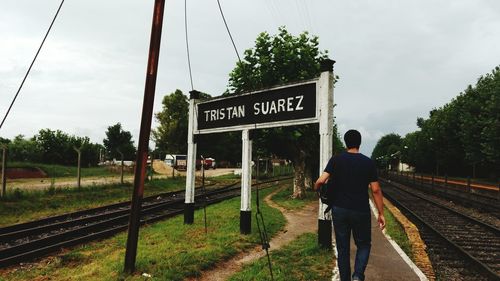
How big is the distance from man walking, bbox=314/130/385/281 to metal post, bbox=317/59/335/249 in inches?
101

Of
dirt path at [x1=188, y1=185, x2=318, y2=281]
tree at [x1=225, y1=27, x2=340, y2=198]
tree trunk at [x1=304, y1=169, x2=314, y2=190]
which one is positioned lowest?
dirt path at [x1=188, y1=185, x2=318, y2=281]

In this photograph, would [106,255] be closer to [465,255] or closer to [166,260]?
[166,260]

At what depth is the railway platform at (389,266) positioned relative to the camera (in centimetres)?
576

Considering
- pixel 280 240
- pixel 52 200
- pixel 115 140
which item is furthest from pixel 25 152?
pixel 280 240

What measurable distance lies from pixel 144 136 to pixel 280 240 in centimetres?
467

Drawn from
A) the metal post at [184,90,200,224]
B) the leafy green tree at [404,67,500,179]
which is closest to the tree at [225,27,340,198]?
the metal post at [184,90,200,224]

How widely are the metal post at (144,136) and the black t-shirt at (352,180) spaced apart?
3.21m

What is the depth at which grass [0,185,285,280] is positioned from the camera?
233 inches

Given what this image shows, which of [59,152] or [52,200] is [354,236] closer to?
[52,200]

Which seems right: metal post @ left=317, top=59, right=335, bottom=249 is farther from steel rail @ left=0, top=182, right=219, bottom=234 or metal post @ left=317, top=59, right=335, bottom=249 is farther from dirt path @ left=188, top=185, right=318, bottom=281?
steel rail @ left=0, top=182, right=219, bottom=234

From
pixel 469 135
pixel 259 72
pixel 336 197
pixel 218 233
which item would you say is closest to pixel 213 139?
pixel 469 135

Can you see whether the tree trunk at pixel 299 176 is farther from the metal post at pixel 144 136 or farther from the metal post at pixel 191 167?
the metal post at pixel 144 136

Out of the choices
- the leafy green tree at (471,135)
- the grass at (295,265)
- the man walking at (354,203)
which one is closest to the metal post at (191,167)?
the grass at (295,265)

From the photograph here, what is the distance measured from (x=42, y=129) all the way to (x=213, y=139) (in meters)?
29.9
